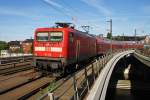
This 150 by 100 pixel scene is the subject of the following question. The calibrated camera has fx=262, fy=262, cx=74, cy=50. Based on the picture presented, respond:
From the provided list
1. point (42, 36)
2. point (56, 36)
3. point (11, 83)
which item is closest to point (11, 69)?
point (42, 36)

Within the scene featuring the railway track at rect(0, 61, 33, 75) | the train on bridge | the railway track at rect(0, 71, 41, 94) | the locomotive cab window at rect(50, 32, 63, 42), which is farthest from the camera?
the railway track at rect(0, 61, 33, 75)

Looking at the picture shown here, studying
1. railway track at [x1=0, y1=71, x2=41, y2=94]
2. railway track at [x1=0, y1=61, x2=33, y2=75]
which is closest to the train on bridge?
railway track at [x1=0, y1=71, x2=41, y2=94]

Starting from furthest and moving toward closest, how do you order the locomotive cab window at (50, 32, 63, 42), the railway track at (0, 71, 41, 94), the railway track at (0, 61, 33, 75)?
the railway track at (0, 61, 33, 75)
the locomotive cab window at (50, 32, 63, 42)
the railway track at (0, 71, 41, 94)

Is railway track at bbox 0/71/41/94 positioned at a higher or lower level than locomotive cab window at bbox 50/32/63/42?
lower

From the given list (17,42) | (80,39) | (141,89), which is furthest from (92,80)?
(17,42)

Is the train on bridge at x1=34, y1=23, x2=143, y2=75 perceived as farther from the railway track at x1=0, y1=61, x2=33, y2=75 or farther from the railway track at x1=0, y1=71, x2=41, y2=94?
the railway track at x1=0, y1=61, x2=33, y2=75

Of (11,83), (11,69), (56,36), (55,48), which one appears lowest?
(11,83)

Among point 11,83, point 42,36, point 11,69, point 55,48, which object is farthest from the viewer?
point 11,69

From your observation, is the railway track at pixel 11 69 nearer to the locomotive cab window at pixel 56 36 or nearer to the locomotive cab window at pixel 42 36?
the locomotive cab window at pixel 42 36

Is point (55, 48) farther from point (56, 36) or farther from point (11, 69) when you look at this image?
point (11, 69)

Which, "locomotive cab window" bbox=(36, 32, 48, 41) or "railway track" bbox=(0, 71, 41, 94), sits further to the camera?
"locomotive cab window" bbox=(36, 32, 48, 41)

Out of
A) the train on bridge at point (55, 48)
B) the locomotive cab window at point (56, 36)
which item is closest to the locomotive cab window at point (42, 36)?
the train on bridge at point (55, 48)

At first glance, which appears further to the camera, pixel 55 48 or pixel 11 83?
pixel 55 48

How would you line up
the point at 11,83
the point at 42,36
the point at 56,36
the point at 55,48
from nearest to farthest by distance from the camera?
the point at 11,83
the point at 55,48
the point at 56,36
the point at 42,36
